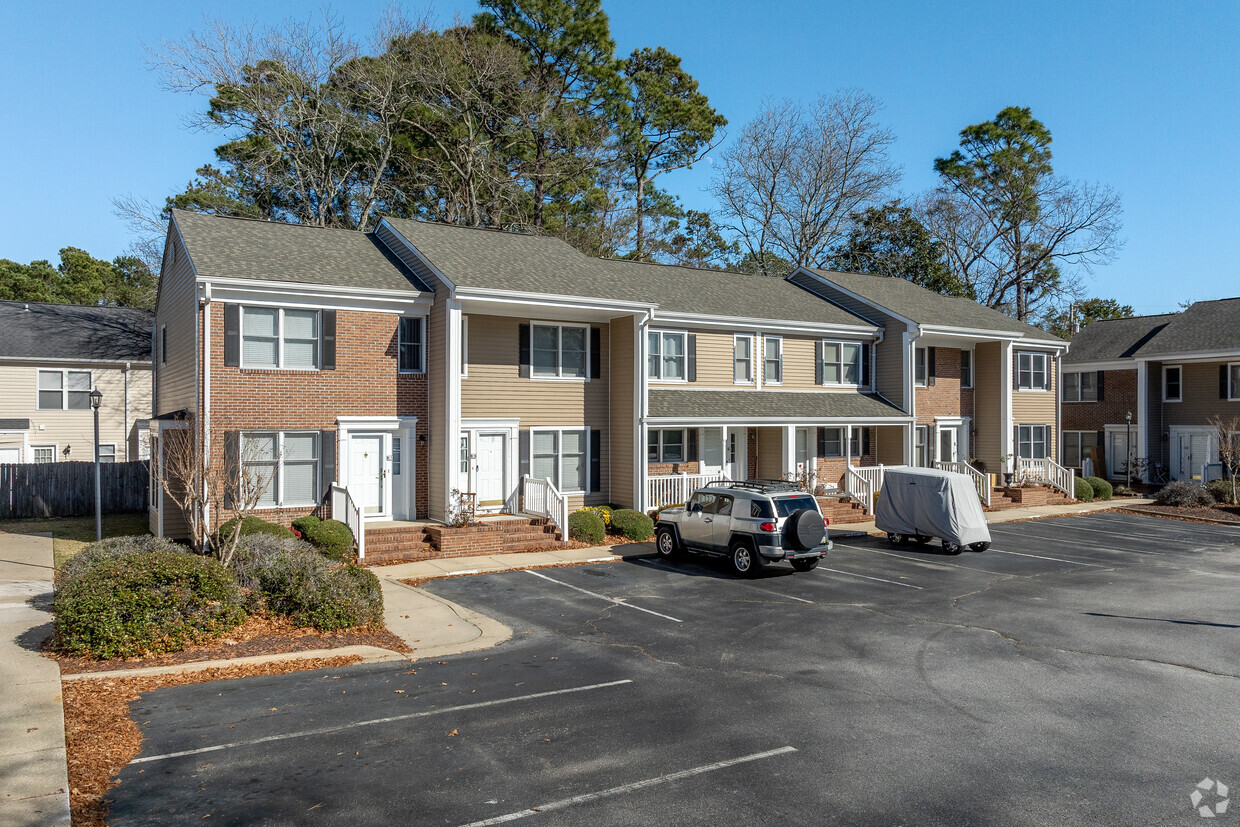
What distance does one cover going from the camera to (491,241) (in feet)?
85.4

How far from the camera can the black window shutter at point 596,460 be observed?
24.9 m

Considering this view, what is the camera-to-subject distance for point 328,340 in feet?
66.9

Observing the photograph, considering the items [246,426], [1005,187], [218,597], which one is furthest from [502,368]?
[1005,187]

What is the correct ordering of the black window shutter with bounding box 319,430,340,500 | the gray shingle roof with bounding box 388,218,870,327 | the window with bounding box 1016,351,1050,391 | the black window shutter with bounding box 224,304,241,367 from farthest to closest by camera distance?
1. the window with bounding box 1016,351,1050,391
2. the gray shingle roof with bounding box 388,218,870,327
3. the black window shutter with bounding box 319,430,340,500
4. the black window shutter with bounding box 224,304,241,367

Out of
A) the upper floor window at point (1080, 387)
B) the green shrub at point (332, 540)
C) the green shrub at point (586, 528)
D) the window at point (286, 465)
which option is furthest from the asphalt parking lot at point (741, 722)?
the upper floor window at point (1080, 387)

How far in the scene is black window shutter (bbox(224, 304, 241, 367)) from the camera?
1922 cm

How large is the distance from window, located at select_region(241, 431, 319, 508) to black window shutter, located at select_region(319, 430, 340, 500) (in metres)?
0.12

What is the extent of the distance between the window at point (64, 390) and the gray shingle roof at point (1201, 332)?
1786 inches

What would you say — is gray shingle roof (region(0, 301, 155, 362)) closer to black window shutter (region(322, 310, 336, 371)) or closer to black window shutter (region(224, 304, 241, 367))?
black window shutter (region(224, 304, 241, 367))

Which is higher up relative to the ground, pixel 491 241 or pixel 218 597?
pixel 491 241

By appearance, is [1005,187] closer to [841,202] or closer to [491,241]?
[841,202]

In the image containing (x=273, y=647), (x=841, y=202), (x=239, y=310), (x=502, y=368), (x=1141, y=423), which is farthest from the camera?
(x=841, y=202)

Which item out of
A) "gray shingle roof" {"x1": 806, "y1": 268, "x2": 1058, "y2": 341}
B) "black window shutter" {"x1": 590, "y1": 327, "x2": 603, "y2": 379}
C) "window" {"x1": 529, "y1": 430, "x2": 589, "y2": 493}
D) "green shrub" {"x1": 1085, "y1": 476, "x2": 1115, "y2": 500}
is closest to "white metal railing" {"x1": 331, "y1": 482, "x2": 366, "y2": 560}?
"window" {"x1": 529, "y1": 430, "x2": 589, "y2": 493}

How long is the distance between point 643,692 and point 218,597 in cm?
658
